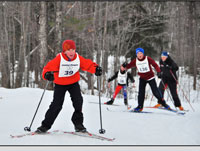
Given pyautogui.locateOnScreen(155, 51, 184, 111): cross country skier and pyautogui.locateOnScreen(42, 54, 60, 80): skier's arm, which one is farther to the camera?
pyautogui.locateOnScreen(155, 51, 184, 111): cross country skier

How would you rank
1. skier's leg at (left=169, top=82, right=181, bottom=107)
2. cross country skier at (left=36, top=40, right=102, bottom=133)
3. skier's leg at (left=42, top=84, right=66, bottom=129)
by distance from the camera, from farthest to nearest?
skier's leg at (left=169, top=82, right=181, bottom=107), skier's leg at (left=42, top=84, right=66, bottom=129), cross country skier at (left=36, top=40, right=102, bottom=133)

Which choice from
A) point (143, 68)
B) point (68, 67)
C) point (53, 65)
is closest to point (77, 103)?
point (68, 67)

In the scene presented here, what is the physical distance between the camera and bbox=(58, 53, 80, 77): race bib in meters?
3.90

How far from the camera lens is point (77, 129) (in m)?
4.01

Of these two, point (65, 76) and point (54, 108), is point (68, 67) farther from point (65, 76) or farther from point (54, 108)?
point (54, 108)

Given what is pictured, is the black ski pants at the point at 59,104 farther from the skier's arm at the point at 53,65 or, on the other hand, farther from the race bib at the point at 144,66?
the race bib at the point at 144,66

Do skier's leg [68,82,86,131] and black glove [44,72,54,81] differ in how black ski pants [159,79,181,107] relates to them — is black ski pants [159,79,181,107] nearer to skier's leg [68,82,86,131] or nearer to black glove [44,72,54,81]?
skier's leg [68,82,86,131]

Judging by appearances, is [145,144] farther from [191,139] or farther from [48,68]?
[48,68]

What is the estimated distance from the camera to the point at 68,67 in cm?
393

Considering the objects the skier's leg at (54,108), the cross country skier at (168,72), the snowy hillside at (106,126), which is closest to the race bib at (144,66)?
the snowy hillside at (106,126)

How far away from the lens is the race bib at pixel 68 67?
12.8ft

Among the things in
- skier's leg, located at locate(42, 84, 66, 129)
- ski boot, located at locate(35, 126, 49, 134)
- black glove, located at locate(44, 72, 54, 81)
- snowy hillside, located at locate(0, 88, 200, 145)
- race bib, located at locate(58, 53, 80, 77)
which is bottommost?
snowy hillside, located at locate(0, 88, 200, 145)

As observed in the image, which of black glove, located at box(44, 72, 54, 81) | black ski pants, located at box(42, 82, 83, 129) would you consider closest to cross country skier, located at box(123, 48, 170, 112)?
black ski pants, located at box(42, 82, 83, 129)

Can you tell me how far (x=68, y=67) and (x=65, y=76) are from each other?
0.17m
